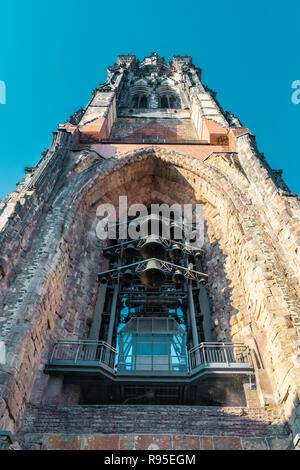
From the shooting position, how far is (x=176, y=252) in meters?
11.3

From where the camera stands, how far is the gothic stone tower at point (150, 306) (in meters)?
6.46

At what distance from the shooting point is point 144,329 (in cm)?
951

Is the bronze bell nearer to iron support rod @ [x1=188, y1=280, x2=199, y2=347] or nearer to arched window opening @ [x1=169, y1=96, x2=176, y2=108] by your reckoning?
iron support rod @ [x1=188, y1=280, x2=199, y2=347]

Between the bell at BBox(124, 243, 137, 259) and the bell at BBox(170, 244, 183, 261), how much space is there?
1.27 m

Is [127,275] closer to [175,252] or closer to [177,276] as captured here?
[177,276]

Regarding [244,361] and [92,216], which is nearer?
[244,361]

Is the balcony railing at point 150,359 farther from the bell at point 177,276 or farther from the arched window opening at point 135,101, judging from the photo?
the arched window opening at point 135,101

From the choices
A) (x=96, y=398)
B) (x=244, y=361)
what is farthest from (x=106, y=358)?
(x=244, y=361)

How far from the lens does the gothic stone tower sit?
646cm

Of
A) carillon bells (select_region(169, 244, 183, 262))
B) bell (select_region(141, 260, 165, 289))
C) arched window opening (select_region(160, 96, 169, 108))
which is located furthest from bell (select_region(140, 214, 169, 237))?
arched window opening (select_region(160, 96, 169, 108))

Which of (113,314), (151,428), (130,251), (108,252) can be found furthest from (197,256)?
(151,428)

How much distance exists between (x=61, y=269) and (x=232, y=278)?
15.8ft

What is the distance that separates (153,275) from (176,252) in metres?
1.80

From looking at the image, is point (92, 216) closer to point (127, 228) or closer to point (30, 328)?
point (127, 228)
